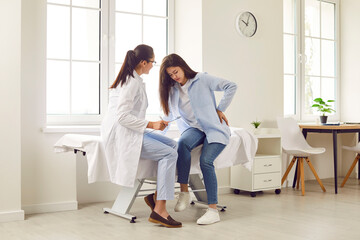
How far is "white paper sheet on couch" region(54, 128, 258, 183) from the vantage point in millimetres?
3455

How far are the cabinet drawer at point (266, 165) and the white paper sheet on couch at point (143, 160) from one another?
0.66m

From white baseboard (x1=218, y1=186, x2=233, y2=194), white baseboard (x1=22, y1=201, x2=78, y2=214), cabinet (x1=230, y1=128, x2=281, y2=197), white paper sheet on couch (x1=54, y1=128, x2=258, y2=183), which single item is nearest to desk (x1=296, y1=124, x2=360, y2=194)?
cabinet (x1=230, y1=128, x2=281, y2=197)

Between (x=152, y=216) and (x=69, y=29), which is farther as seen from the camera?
(x=69, y=29)

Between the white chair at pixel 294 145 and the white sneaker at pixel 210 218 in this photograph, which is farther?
the white chair at pixel 294 145

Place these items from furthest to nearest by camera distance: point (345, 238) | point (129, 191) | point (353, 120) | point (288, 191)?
point (353, 120), point (288, 191), point (129, 191), point (345, 238)

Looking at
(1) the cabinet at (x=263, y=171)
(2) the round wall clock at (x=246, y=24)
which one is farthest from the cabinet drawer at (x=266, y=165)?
(2) the round wall clock at (x=246, y=24)

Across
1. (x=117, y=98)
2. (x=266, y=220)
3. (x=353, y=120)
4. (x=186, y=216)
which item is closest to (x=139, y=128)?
(x=117, y=98)

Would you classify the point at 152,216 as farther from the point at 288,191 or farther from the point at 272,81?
the point at 272,81

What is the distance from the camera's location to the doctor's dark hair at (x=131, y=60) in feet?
11.4

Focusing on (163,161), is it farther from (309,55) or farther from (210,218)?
(309,55)

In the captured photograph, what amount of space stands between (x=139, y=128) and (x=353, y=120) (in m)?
3.78

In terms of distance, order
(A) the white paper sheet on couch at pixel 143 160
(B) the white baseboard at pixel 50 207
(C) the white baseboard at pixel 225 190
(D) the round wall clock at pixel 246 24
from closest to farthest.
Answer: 1. (A) the white paper sheet on couch at pixel 143 160
2. (B) the white baseboard at pixel 50 207
3. (C) the white baseboard at pixel 225 190
4. (D) the round wall clock at pixel 246 24

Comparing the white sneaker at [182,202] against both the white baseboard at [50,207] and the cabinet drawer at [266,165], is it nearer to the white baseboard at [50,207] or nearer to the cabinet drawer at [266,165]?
the white baseboard at [50,207]

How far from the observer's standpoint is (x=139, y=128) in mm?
3375
